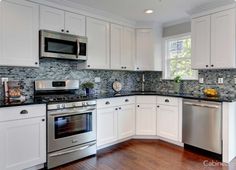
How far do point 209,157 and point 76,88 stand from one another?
8.34ft

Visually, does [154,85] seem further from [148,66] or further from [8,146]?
[8,146]

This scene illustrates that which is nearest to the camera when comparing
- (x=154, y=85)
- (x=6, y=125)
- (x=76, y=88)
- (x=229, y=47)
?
(x=6, y=125)

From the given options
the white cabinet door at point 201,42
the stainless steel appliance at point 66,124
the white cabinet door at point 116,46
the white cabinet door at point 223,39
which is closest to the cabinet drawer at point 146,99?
the white cabinet door at point 116,46

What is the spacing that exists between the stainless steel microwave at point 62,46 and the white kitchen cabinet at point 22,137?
87 cm

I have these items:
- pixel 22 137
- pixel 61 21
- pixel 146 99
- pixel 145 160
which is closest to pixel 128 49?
pixel 146 99

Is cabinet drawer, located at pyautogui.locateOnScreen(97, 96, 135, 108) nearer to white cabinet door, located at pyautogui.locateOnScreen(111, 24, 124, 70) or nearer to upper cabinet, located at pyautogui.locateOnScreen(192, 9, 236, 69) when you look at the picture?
white cabinet door, located at pyautogui.locateOnScreen(111, 24, 124, 70)

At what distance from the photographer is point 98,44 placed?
352 centimetres

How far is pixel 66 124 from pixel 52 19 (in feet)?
5.38

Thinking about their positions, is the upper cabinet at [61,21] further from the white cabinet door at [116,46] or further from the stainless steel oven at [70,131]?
the stainless steel oven at [70,131]

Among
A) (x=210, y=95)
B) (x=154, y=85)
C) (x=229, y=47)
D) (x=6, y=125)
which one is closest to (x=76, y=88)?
(x=6, y=125)

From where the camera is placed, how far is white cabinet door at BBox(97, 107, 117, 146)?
10.5 feet

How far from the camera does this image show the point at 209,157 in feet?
9.86

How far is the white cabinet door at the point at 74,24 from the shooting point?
3.09 m

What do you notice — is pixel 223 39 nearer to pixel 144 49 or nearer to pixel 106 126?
pixel 144 49
